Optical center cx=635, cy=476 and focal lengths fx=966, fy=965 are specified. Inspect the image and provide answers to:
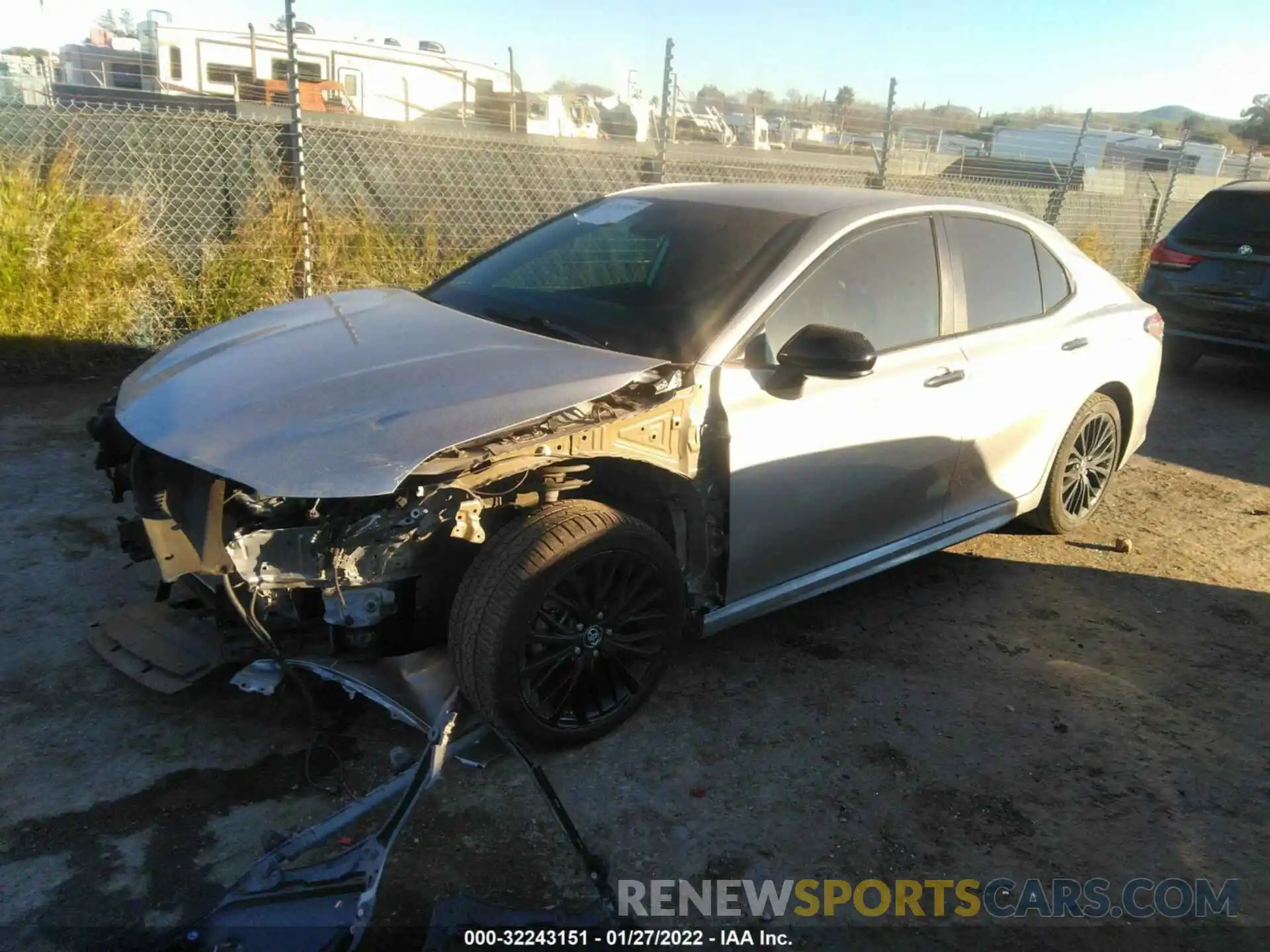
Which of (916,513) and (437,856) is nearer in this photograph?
(437,856)

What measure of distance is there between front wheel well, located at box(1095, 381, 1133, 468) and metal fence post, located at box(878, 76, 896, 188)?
20.4 feet

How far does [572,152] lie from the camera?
8.69m

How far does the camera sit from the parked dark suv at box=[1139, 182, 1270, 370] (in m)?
7.80

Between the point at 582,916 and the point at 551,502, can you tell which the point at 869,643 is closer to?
the point at 551,502

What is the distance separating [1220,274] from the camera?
798cm

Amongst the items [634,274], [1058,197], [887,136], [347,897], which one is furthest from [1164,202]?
[347,897]

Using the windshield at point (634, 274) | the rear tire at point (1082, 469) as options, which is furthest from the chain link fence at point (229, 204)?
the windshield at point (634, 274)

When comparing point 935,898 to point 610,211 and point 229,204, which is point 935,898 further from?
point 229,204

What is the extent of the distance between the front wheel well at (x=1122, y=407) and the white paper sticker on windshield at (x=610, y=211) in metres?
2.41

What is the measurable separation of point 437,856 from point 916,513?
2.26 metres

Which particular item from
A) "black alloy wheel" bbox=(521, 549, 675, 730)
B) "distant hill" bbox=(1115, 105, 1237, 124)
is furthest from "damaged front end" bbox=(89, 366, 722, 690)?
"distant hill" bbox=(1115, 105, 1237, 124)

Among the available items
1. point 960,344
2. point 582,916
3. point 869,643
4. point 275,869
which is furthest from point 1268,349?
point 275,869

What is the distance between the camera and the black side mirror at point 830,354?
306 centimetres

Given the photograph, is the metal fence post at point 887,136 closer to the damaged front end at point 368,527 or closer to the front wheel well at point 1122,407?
the front wheel well at point 1122,407
